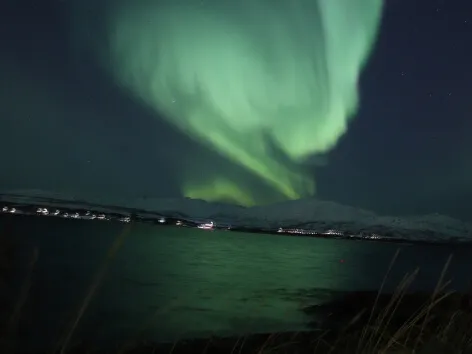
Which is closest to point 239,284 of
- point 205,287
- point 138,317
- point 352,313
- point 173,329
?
point 205,287

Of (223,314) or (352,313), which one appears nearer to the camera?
(223,314)

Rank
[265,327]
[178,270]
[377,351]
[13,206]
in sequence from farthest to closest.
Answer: [178,270] < [265,327] < [13,206] < [377,351]

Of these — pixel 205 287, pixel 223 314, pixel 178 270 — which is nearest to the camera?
pixel 223 314

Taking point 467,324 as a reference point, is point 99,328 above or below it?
below

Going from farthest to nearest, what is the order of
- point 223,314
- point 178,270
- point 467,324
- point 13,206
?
1. point 178,270
2. point 223,314
3. point 467,324
4. point 13,206

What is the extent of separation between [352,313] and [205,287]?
15800 mm

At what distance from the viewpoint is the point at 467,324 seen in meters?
7.68

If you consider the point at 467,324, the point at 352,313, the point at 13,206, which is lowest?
the point at 352,313

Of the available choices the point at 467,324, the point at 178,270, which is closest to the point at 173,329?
the point at 467,324

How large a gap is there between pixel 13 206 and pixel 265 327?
22730mm

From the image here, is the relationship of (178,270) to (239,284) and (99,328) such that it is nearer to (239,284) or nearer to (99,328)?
(239,284)

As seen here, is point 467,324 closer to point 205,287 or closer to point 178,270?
point 205,287

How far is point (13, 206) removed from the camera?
18.1 feet

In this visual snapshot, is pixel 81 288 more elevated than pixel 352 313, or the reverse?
pixel 81 288
